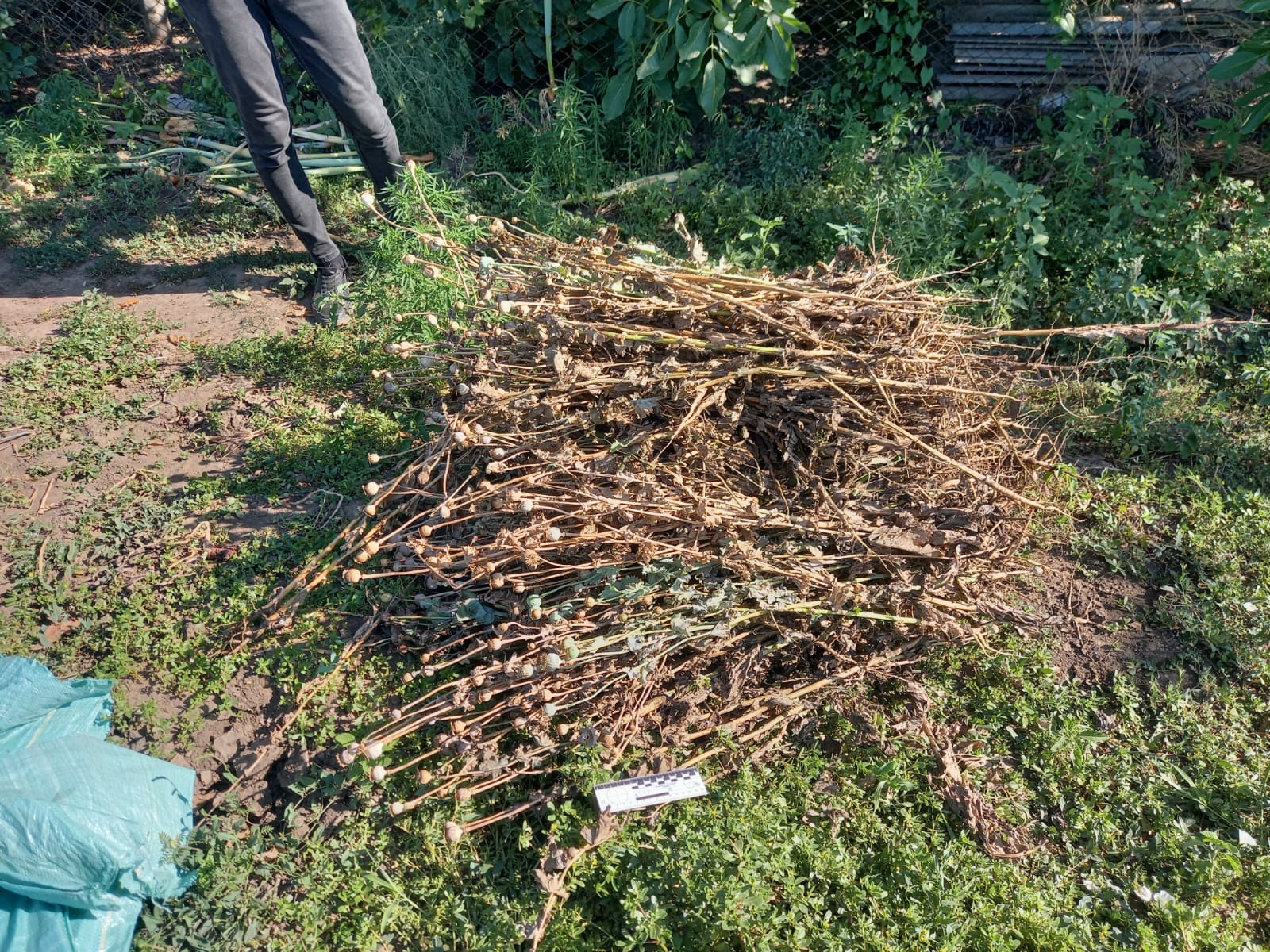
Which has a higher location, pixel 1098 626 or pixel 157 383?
pixel 157 383

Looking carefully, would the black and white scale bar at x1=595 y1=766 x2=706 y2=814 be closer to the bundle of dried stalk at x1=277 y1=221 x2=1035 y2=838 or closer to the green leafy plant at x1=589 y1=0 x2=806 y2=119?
the bundle of dried stalk at x1=277 y1=221 x2=1035 y2=838

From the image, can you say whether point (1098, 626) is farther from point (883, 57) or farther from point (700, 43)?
point (883, 57)

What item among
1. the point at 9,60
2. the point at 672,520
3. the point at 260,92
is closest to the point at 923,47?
the point at 260,92

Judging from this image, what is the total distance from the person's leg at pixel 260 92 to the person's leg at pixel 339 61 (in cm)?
15

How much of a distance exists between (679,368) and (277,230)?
347 centimetres

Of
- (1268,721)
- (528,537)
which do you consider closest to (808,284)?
(528,537)

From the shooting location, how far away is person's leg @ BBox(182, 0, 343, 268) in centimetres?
362

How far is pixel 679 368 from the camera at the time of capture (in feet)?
8.87

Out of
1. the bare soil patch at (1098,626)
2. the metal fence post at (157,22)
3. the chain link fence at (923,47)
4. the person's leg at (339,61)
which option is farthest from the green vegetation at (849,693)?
the metal fence post at (157,22)

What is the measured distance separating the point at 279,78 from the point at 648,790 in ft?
11.9

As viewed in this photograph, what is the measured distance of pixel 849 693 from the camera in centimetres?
263

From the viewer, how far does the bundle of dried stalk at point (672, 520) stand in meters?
2.50

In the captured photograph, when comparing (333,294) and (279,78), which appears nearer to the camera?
(279,78)

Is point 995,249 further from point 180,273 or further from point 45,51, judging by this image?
point 45,51
